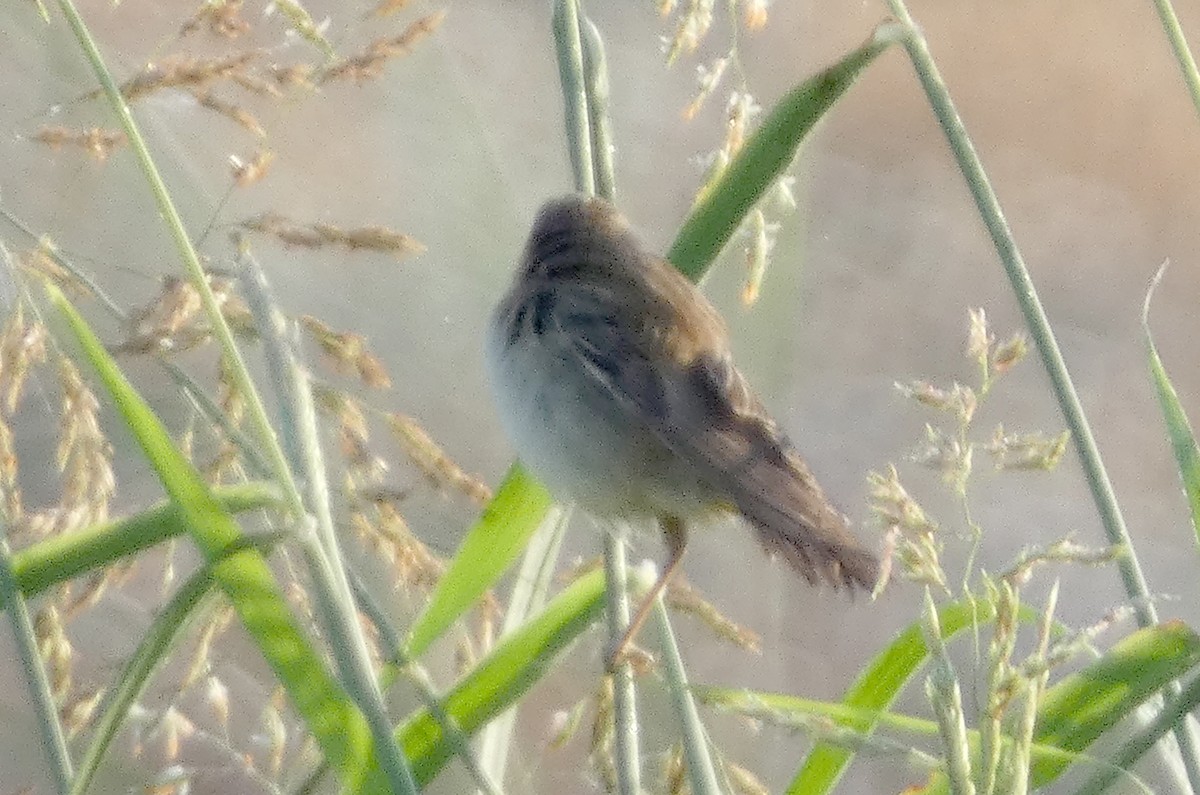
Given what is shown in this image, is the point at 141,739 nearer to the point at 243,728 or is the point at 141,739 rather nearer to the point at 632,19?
the point at 243,728

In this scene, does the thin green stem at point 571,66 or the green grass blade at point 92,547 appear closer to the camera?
the green grass blade at point 92,547

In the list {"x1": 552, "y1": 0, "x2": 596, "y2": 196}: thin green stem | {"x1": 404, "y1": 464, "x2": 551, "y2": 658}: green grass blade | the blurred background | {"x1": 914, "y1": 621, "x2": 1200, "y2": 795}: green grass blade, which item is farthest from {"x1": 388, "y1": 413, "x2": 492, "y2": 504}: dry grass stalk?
the blurred background

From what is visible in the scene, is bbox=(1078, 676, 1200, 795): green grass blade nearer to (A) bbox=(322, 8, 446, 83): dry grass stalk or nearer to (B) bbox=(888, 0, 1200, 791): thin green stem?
(B) bbox=(888, 0, 1200, 791): thin green stem

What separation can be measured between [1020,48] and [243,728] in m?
1.80

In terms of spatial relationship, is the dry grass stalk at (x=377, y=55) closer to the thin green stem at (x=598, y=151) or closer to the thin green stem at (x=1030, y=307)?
the thin green stem at (x=598, y=151)

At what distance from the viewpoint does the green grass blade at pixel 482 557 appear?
2.63 feet

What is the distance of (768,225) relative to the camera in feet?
3.17

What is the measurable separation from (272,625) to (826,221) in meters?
1.76

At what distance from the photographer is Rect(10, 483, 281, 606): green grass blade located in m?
0.70

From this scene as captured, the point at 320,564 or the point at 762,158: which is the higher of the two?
the point at 762,158

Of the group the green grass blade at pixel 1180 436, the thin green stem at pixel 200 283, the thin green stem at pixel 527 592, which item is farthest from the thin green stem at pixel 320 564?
the green grass blade at pixel 1180 436

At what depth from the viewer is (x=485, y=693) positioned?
749mm

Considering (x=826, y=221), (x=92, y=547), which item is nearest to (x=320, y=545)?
(x=92, y=547)

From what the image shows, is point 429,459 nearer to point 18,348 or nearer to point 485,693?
point 485,693
